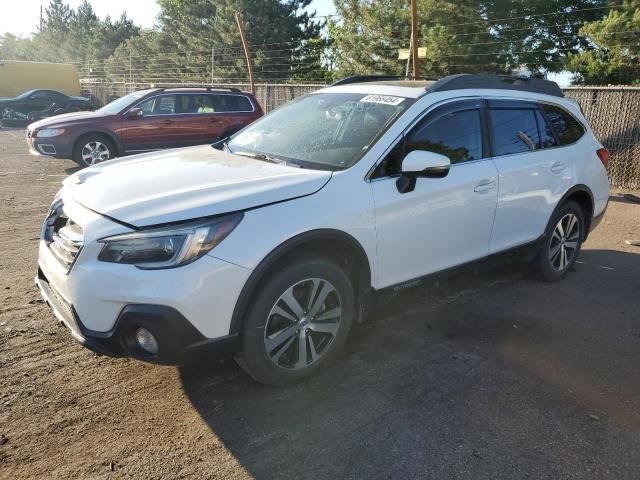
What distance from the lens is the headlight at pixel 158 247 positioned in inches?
102

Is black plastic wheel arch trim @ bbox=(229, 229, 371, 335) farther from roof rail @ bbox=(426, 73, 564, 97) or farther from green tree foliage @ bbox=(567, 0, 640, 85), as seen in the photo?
green tree foliage @ bbox=(567, 0, 640, 85)

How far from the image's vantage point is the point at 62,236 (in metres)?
2.95

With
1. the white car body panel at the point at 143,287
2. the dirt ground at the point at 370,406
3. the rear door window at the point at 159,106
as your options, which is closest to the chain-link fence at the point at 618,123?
the dirt ground at the point at 370,406

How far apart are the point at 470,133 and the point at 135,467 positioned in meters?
3.10

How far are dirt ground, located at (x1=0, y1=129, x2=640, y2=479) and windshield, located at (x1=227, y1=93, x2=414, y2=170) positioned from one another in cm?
108

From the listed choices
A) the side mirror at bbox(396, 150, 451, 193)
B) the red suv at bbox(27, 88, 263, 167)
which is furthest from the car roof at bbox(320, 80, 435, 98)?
the red suv at bbox(27, 88, 263, 167)

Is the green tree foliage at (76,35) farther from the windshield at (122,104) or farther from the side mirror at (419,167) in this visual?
the side mirror at (419,167)

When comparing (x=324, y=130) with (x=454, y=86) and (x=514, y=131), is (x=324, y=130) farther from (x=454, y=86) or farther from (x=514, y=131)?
(x=514, y=131)

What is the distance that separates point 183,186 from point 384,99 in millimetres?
→ 1610

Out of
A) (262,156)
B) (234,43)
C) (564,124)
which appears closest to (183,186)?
(262,156)

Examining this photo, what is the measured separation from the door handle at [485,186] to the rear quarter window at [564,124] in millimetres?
1272

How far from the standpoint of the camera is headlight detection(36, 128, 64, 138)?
1030 cm

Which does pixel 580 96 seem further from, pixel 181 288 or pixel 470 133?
pixel 181 288

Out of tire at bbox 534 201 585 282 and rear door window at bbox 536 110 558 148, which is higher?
rear door window at bbox 536 110 558 148
